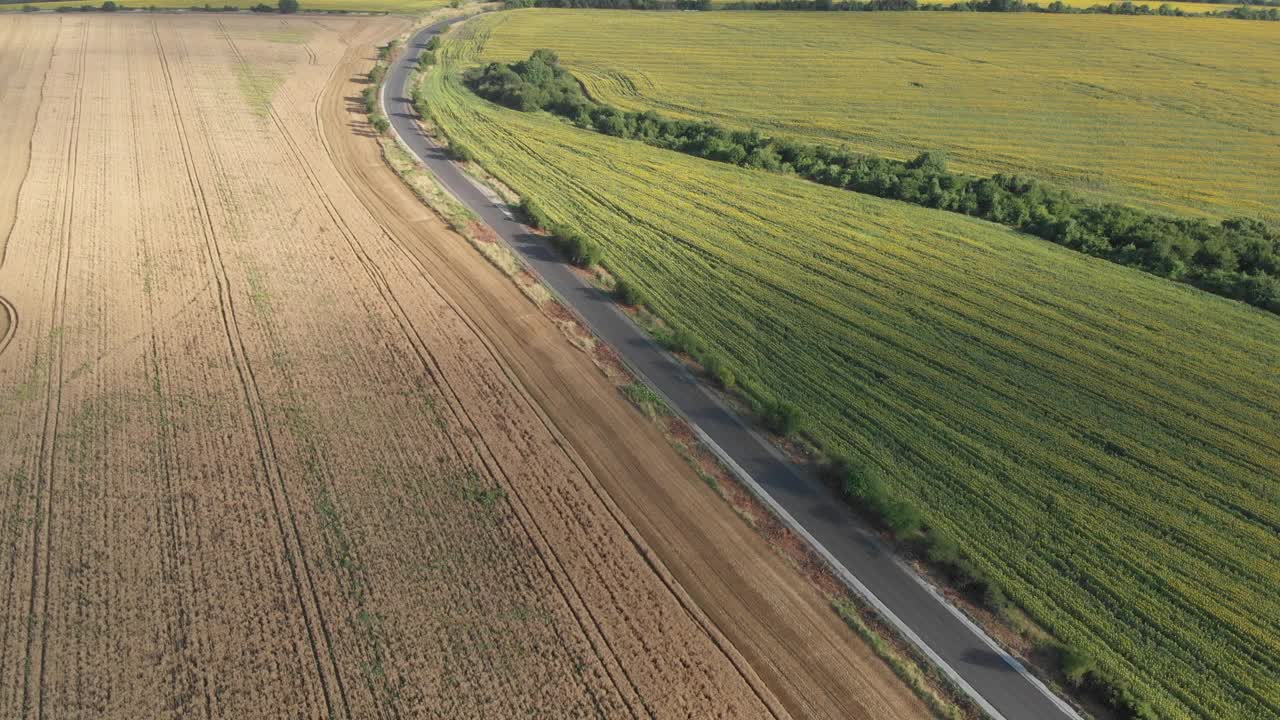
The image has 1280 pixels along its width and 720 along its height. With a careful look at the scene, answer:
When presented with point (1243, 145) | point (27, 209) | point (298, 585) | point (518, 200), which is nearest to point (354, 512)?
point (298, 585)

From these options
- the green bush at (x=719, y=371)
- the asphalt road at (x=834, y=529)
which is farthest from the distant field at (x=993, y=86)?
the green bush at (x=719, y=371)

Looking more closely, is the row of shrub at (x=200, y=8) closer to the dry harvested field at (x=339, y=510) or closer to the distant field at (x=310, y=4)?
the distant field at (x=310, y=4)

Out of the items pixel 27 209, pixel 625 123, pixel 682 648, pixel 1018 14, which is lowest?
pixel 682 648

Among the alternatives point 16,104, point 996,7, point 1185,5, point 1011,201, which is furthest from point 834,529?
point 1185,5

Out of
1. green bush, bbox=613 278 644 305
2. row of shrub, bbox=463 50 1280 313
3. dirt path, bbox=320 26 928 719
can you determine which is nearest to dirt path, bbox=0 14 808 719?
dirt path, bbox=320 26 928 719

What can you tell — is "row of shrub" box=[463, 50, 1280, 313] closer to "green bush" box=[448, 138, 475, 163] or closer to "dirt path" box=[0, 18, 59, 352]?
"green bush" box=[448, 138, 475, 163]

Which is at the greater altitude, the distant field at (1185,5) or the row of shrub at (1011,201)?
the distant field at (1185,5)

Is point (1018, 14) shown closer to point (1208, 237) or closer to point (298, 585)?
point (1208, 237)
